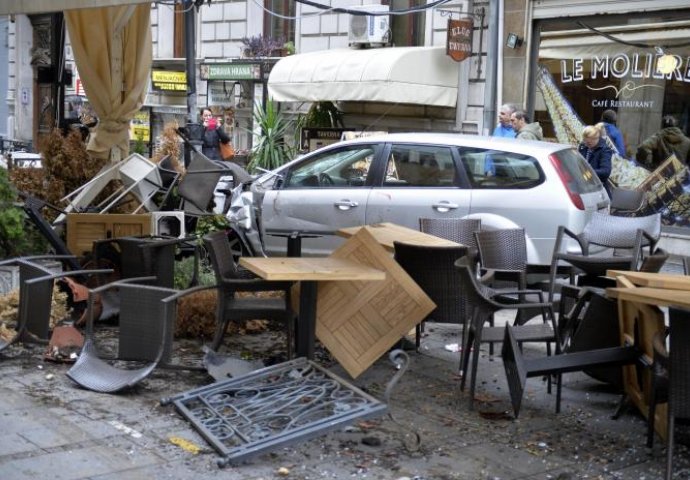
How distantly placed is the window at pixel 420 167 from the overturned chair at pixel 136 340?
4.08 meters

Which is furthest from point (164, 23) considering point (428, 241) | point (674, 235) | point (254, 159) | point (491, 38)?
point (428, 241)

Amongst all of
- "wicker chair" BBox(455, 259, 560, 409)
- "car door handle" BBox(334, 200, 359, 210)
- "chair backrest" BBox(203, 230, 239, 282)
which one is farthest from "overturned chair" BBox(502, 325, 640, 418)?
"car door handle" BBox(334, 200, 359, 210)

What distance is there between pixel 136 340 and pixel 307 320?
1091mm

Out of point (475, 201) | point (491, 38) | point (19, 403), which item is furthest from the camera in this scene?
point (491, 38)

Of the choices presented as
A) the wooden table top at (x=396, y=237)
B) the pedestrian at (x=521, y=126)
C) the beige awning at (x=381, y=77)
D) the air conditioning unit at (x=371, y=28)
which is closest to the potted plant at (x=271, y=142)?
the beige awning at (x=381, y=77)

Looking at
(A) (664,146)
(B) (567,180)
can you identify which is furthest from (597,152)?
(B) (567,180)

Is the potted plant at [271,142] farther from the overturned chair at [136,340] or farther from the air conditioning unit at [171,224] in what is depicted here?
the overturned chair at [136,340]

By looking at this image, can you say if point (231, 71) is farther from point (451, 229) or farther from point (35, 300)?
point (35, 300)

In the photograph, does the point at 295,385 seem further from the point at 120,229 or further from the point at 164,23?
the point at 164,23

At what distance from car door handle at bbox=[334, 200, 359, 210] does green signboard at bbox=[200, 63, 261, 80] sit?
12056mm

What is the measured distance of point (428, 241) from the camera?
23.3ft

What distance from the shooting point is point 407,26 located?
19.0m

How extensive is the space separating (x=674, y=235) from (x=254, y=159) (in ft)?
28.9

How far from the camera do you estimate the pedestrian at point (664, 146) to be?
13.4 m
